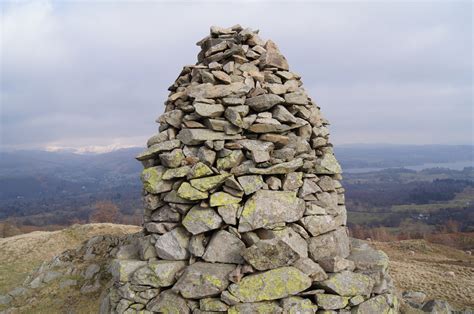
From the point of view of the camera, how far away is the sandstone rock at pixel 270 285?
944 cm

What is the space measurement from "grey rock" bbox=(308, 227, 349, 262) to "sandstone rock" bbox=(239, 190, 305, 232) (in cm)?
105

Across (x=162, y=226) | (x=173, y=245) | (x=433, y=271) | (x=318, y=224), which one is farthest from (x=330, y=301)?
(x=433, y=271)

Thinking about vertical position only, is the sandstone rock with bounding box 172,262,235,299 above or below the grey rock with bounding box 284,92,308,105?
below

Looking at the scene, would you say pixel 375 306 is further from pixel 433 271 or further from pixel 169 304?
pixel 433 271

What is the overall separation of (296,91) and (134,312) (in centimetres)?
956

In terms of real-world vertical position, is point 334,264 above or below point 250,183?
below

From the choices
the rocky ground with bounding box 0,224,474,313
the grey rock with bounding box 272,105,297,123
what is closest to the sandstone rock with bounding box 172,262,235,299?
the grey rock with bounding box 272,105,297,123

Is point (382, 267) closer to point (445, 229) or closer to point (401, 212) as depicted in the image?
point (445, 229)

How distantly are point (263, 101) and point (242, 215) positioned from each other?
3.99 meters

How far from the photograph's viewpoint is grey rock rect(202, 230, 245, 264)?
1020 centimetres

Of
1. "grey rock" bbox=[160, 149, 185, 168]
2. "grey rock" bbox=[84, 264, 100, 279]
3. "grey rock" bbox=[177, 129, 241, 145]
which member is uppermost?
"grey rock" bbox=[177, 129, 241, 145]

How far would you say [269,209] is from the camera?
34.0ft

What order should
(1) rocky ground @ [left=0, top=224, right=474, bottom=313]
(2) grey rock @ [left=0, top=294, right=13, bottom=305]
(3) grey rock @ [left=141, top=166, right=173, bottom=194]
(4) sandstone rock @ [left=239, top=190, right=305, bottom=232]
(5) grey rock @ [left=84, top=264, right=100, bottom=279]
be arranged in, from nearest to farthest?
1. (4) sandstone rock @ [left=239, top=190, right=305, bottom=232]
2. (3) grey rock @ [left=141, top=166, right=173, bottom=194]
3. (1) rocky ground @ [left=0, top=224, right=474, bottom=313]
4. (2) grey rock @ [left=0, top=294, right=13, bottom=305]
5. (5) grey rock @ [left=84, top=264, right=100, bottom=279]

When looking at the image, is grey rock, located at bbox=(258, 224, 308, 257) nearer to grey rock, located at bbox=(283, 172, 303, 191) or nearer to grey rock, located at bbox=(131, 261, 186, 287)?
grey rock, located at bbox=(283, 172, 303, 191)
